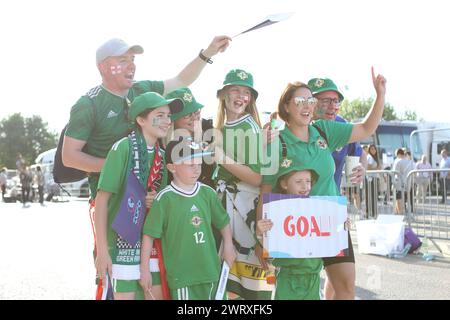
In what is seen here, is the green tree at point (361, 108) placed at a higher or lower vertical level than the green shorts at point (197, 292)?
higher

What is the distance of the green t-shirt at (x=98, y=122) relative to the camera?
3336 mm

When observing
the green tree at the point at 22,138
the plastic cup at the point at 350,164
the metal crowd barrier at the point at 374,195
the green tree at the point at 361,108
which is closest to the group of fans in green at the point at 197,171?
the plastic cup at the point at 350,164

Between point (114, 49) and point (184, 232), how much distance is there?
4.02ft

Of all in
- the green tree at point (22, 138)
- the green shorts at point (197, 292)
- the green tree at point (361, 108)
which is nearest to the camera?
the green shorts at point (197, 292)

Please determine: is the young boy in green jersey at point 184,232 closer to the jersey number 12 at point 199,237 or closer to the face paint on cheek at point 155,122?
the jersey number 12 at point 199,237

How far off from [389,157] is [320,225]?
19292 millimetres

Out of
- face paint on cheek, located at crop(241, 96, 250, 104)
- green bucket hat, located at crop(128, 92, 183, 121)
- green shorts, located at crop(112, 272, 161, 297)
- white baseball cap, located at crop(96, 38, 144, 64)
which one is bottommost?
green shorts, located at crop(112, 272, 161, 297)

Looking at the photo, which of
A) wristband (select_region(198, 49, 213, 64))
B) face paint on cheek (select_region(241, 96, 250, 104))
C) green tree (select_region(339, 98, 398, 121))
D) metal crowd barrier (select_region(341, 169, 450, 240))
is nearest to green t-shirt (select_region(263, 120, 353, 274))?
face paint on cheek (select_region(241, 96, 250, 104))

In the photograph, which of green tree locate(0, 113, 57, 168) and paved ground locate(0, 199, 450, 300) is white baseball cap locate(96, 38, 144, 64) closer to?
paved ground locate(0, 199, 450, 300)

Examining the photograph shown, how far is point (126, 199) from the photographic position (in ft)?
10.2

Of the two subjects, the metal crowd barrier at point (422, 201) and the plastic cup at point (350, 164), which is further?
the metal crowd barrier at point (422, 201)

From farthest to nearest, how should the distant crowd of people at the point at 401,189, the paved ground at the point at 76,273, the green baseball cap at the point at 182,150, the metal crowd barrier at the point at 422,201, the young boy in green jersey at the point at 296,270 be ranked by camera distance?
the distant crowd of people at the point at 401,189
the metal crowd barrier at the point at 422,201
the paved ground at the point at 76,273
the young boy in green jersey at the point at 296,270
the green baseball cap at the point at 182,150

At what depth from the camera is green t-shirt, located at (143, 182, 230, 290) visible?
3189 mm
